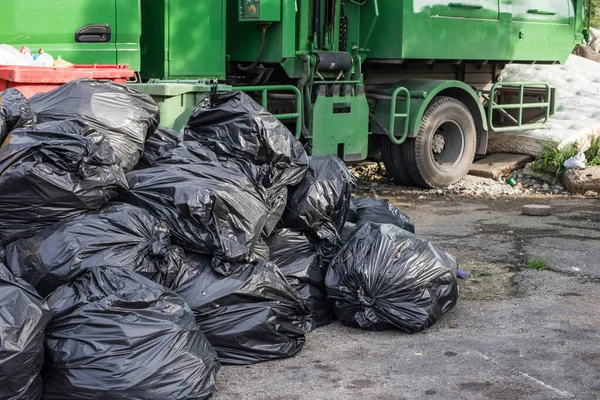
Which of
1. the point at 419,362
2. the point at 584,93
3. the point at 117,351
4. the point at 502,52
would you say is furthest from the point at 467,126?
the point at 117,351

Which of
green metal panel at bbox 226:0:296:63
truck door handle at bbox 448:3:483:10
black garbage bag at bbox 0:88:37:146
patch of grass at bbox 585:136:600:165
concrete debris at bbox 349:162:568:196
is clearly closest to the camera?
black garbage bag at bbox 0:88:37:146

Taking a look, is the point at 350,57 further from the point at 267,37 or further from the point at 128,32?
the point at 128,32

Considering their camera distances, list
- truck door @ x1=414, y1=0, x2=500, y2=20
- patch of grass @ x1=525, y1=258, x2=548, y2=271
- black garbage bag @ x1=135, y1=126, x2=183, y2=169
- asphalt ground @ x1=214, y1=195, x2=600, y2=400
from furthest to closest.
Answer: truck door @ x1=414, y1=0, x2=500, y2=20 < patch of grass @ x1=525, y1=258, x2=548, y2=271 < black garbage bag @ x1=135, y1=126, x2=183, y2=169 < asphalt ground @ x1=214, y1=195, x2=600, y2=400

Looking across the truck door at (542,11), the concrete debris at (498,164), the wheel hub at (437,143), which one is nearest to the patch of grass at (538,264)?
the wheel hub at (437,143)

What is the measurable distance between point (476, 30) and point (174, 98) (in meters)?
4.13

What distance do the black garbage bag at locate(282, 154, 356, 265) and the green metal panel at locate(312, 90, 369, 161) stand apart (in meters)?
2.93

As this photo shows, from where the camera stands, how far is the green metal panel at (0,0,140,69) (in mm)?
5867

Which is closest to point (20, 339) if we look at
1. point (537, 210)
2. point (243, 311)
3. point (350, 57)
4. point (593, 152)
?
point (243, 311)

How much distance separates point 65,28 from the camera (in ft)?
19.8

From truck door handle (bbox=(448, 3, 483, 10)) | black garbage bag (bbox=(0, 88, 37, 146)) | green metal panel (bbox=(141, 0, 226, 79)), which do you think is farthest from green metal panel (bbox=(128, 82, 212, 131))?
truck door handle (bbox=(448, 3, 483, 10))

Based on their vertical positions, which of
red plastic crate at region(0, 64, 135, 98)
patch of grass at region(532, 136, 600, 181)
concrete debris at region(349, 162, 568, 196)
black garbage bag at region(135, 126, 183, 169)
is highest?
red plastic crate at region(0, 64, 135, 98)

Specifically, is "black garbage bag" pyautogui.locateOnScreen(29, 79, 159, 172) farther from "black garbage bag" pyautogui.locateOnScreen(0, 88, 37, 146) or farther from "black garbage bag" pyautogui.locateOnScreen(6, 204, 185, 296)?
"black garbage bag" pyautogui.locateOnScreen(6, 204, 185, 296)

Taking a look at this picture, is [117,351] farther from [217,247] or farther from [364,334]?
[364,334]

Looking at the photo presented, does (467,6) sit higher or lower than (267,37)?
higher
